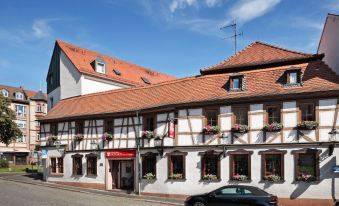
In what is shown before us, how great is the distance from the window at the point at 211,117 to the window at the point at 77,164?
39.8ft

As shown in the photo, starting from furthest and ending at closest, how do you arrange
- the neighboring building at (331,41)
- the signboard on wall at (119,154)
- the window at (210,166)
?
1. the signboard on wall at (119,154)
2. the neighboring building at (331,41)
3. the window at (210,166)

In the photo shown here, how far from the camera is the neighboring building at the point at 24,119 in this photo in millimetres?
74475

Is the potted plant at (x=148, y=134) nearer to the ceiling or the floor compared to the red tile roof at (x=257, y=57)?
nearer to the floor

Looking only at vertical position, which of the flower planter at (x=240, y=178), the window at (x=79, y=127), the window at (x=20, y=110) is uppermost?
the window at (x=20, y=110)

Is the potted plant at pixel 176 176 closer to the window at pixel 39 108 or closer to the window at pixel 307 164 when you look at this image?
the window at pixel 307 164

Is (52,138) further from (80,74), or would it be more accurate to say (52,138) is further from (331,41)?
(331,41)

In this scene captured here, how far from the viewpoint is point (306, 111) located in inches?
922

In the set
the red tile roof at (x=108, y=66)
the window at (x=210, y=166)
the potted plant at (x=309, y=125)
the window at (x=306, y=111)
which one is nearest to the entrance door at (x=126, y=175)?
the window at (x=210, y=166)

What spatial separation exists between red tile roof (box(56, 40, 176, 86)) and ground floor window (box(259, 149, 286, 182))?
24.5 meters

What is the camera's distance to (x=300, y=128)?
76.0 ft

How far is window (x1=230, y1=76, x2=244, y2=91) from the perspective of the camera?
85.3 feet

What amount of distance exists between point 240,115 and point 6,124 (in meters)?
37.4

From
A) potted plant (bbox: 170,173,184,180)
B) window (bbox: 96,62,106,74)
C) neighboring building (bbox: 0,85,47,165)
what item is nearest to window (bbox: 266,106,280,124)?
potted plant (bbox: 170,173,184,180)

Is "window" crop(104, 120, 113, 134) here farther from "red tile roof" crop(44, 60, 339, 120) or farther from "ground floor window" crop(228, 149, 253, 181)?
"ground floor window" crop(228, 149, 253, 181)
